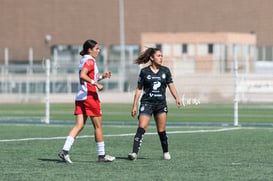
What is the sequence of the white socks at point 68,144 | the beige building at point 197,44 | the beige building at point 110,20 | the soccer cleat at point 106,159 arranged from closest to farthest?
the soccer cleat at point 106,159
the white socks at point 68,144
the beige building at point 197,44
the beige building at point 110,20

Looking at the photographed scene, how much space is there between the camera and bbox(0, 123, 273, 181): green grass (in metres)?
11.9

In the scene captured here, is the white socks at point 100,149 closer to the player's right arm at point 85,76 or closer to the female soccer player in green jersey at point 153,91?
the female soccer player in green jersey at point 153,91

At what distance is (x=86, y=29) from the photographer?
81375 millimetres

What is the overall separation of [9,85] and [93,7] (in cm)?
2427

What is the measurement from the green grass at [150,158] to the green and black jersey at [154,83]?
954mm

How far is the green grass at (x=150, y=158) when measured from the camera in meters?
11.9

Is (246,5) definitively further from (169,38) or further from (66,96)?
(66,96)

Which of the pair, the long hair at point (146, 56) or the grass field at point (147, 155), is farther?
the long hair at point (146, 56)

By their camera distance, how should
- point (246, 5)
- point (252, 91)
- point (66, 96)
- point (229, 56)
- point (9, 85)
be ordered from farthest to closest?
1. point (246, 5)
2. point (229, 56)
3. point (9, 85)
4. point (66, 96)
5. point (252, 91)

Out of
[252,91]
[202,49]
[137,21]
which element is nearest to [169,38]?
[202,49]

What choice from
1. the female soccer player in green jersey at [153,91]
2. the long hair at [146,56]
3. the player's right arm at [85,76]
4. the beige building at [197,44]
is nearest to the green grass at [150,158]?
the female soccer player in green jersey at [153,91]

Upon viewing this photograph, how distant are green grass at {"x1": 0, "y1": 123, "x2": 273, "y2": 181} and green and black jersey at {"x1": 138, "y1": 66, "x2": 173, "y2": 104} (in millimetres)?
954

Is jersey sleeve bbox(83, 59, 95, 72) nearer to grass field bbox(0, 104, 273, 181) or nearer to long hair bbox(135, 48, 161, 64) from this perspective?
long hair bbox(135, 48, 161, 64)

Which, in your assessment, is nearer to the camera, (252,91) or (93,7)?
(252,91)
